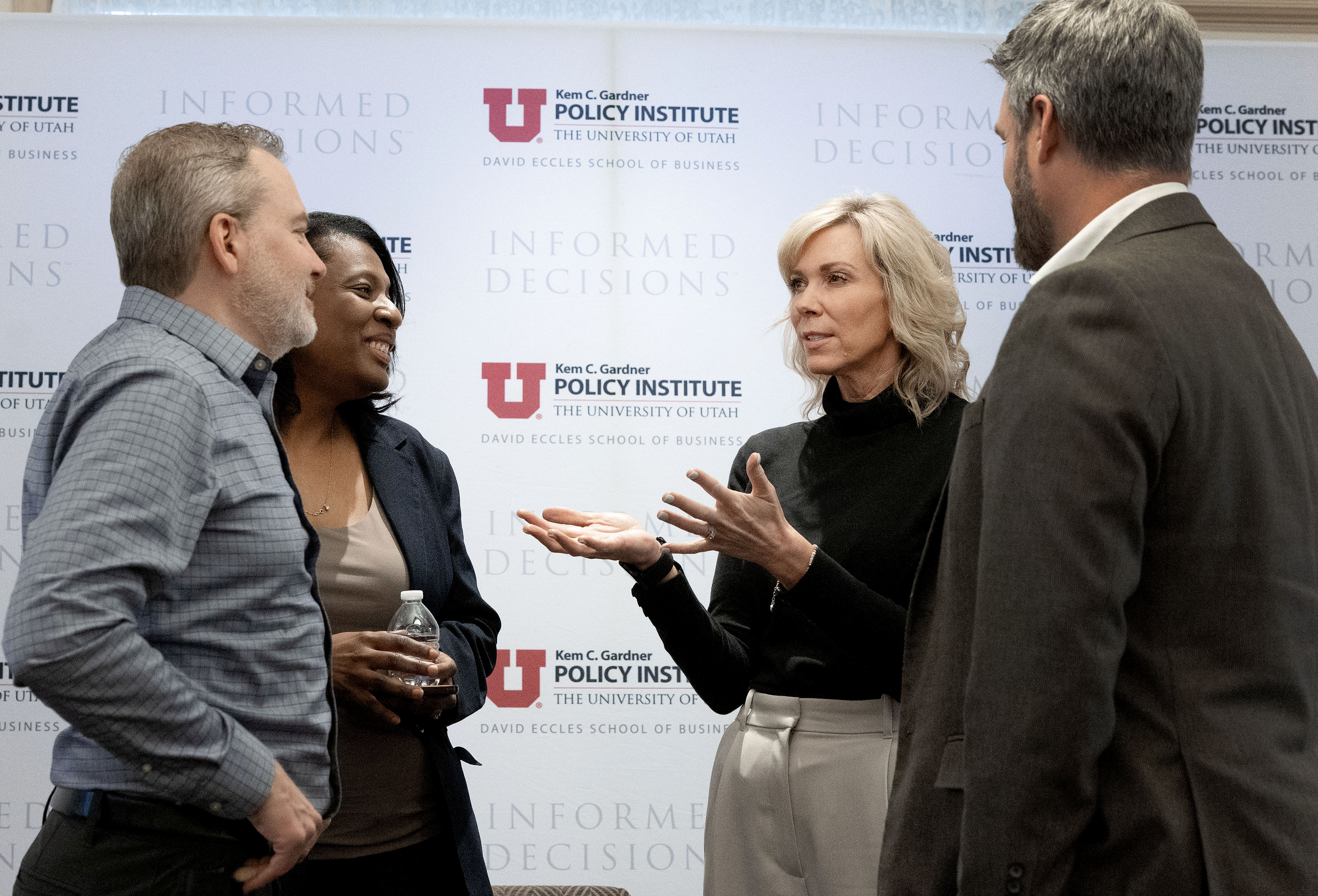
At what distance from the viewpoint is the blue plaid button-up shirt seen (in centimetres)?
130

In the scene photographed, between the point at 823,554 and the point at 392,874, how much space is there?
92 centimetres

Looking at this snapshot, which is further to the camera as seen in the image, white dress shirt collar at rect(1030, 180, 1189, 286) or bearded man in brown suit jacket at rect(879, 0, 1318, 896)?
white dress shirt collar at rect(1030, 180, 1189, 286)

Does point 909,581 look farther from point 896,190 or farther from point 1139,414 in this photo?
point 896,190

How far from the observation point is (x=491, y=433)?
11.4 ft

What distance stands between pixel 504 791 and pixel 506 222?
178 cm

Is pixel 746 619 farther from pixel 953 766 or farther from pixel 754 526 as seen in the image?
pixel 953 766

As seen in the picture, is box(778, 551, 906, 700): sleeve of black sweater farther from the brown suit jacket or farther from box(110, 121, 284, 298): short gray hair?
box(110, 121, 284, 298): short gray hair

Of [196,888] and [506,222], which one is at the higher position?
[506,222]

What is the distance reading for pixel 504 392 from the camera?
11.5 feet

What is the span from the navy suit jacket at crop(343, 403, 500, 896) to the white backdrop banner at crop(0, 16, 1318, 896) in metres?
1.19

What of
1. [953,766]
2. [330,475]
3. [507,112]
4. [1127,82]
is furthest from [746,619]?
[507,112]

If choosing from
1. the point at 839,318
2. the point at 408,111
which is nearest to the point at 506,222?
the point at 408,111

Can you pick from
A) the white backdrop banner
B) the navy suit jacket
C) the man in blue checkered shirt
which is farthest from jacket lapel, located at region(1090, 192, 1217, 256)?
the white backdrop banner

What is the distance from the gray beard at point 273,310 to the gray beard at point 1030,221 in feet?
3.50
